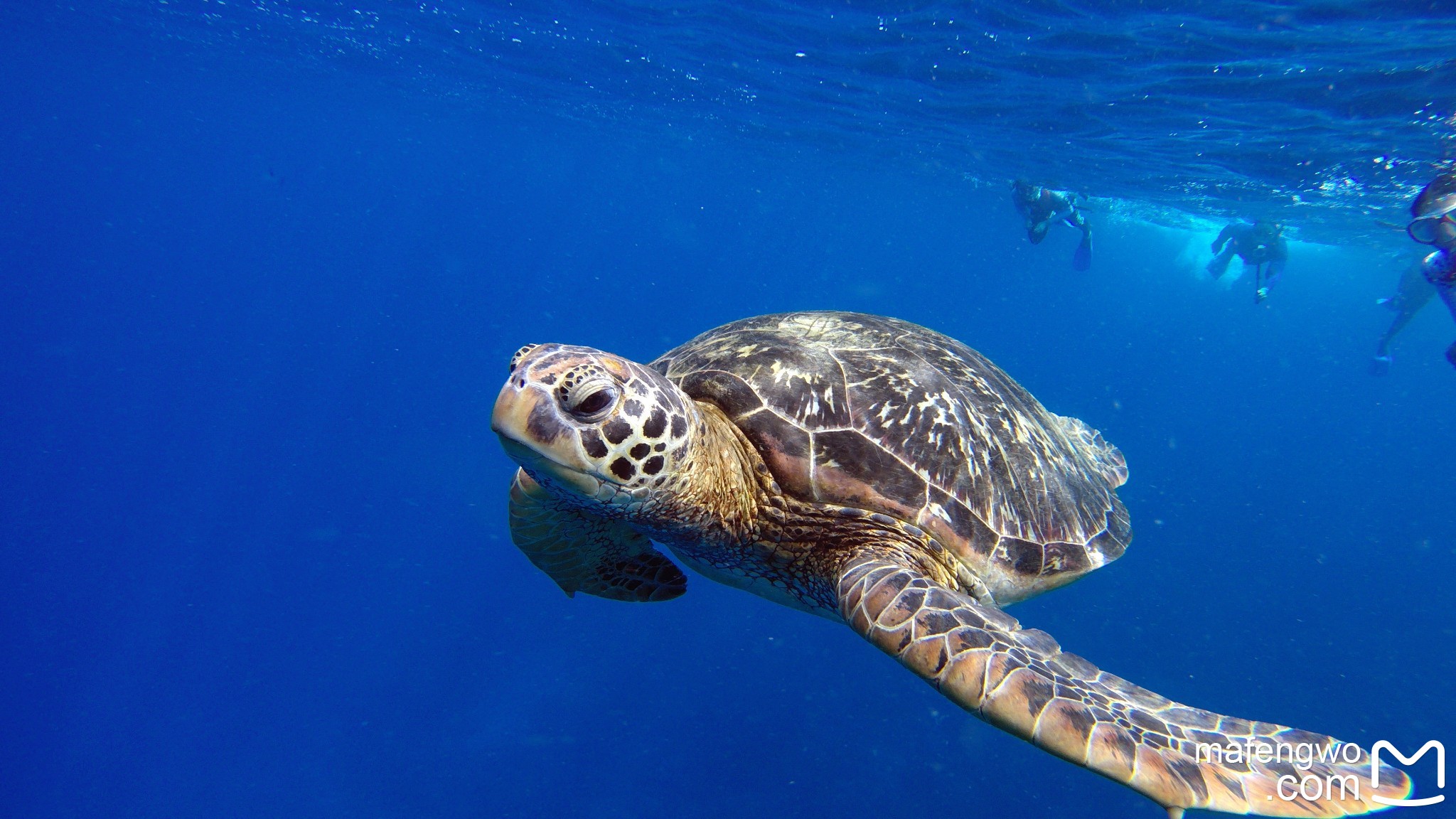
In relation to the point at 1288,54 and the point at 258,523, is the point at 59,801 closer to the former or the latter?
the point at 258,523

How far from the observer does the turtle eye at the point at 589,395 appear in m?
2.20

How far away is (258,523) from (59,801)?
537 inches

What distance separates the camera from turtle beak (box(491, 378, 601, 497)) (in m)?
2.17

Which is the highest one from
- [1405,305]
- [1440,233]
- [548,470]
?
[1405,305]

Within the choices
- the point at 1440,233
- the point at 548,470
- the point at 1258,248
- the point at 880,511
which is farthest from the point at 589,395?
the point at 1258,248

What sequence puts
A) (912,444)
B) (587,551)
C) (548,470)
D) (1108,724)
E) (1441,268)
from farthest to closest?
(1441,268), (587,551), (912,444), (548,470), (1108,724)

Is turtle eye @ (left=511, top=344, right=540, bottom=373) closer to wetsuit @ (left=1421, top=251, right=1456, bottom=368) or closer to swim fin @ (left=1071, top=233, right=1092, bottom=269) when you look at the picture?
wetsuit @ (left=1421, top=251, right=1456, bottom=368)

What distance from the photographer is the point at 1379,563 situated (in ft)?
61.7

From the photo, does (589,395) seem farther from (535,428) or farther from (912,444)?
(912,444)

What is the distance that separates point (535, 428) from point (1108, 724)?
2114 millimetres

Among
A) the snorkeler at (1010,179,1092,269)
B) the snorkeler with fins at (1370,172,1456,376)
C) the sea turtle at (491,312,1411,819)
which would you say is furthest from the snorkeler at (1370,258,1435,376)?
the sea turtle at (491,312,1411,819)

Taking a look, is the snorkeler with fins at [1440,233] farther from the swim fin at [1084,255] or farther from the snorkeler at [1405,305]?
the snorkeler at [1405,305]

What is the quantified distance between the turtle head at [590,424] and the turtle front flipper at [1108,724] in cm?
103

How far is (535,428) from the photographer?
217cm
